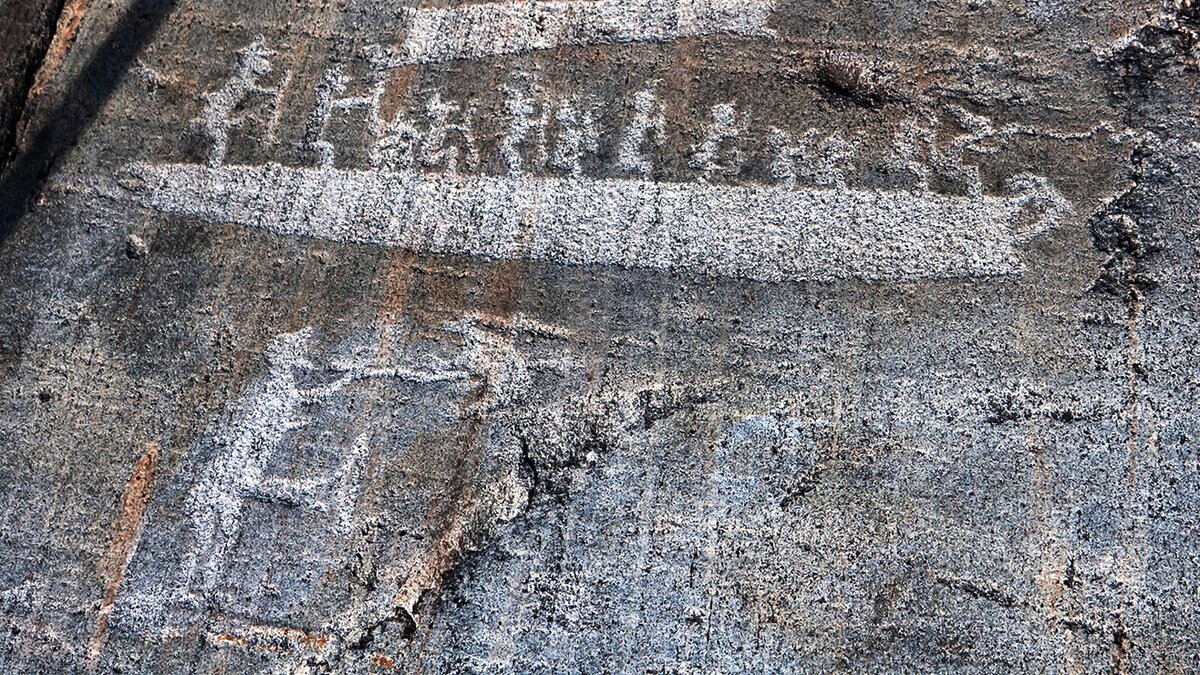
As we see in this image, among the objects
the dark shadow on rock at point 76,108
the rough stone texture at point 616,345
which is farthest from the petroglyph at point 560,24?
the dark shadow on rock at point 76,108

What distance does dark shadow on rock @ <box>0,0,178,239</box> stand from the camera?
187 centimetres

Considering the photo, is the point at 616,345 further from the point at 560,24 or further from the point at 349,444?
the point at 560,24

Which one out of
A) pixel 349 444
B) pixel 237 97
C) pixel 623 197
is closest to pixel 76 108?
pixel 237 97

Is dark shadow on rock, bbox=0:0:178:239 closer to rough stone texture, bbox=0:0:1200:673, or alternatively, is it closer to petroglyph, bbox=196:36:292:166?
rough stone texture, bbox=0:0:1200:673

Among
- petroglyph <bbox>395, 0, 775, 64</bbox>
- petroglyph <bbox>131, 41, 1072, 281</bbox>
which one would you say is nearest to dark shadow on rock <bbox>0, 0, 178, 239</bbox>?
petroglyph <bbox>131, 41, 1072, 281</bbox>

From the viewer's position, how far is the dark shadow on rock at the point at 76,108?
6.13ft

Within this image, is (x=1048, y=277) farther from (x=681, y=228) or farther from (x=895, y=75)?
(x=681, y=228)

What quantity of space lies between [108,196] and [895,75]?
5.16ft

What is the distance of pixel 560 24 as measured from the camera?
190cm

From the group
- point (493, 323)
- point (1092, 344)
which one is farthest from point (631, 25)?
point (1092, 344)

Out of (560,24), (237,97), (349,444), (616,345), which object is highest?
(560,24)

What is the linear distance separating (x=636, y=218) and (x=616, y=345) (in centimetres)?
25

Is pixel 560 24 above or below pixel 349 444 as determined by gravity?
above

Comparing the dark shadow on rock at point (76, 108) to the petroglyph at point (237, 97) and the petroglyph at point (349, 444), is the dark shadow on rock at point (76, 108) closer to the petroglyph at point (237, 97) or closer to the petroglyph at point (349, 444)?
the petroglyph at point (237, 97)
